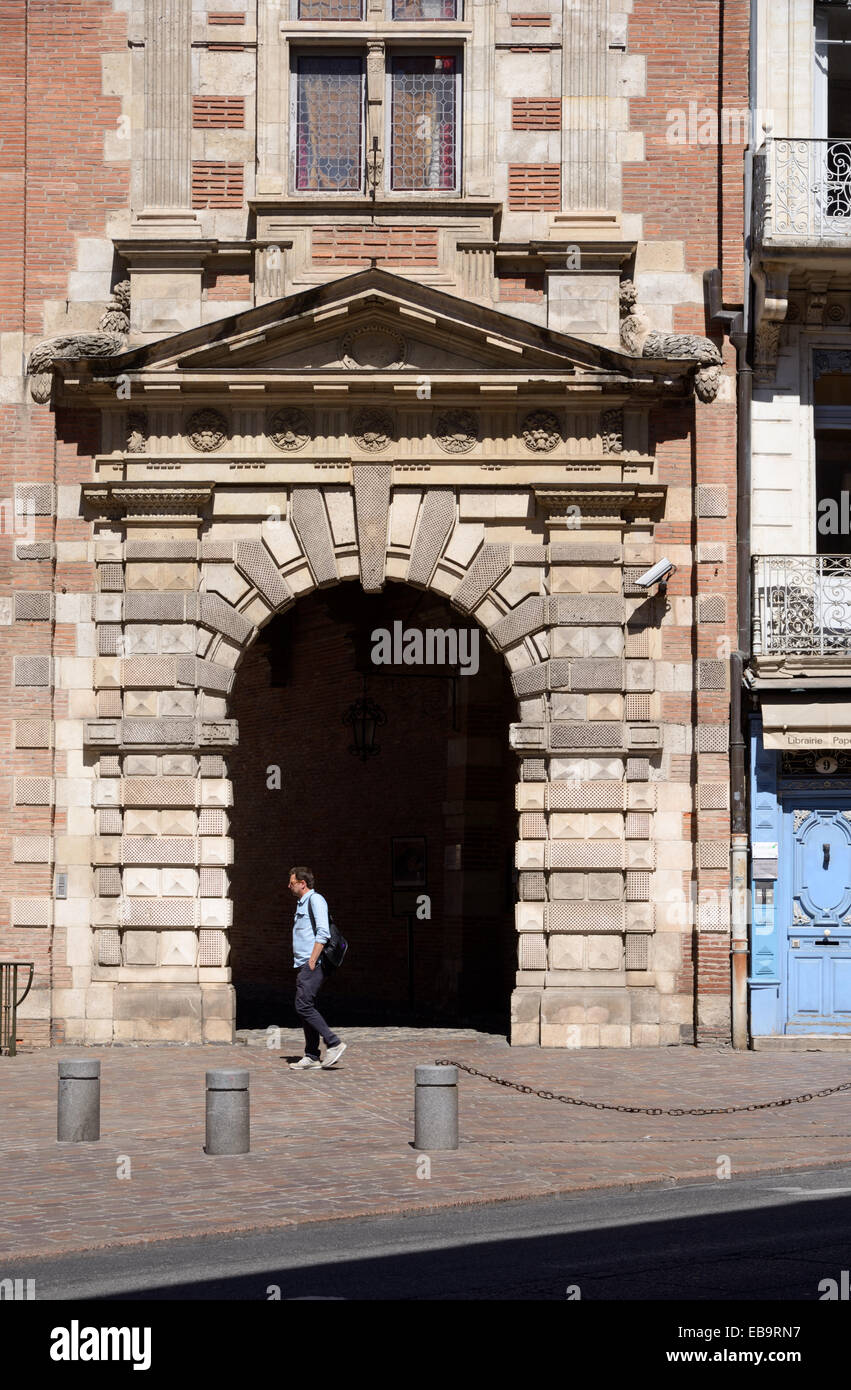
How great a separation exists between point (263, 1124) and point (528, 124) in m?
11.2

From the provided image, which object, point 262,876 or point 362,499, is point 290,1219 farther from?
point 262,876

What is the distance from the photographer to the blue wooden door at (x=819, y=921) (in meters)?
20.0

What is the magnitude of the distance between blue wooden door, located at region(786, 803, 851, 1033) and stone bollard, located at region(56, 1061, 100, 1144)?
8958 mm

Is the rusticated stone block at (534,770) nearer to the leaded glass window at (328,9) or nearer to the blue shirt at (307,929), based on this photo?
the blue shirt at (307,929)

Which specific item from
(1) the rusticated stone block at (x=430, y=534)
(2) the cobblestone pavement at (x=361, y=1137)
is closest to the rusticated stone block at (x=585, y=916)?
(2) the cobblestone pavement at (x=361, y=1137)

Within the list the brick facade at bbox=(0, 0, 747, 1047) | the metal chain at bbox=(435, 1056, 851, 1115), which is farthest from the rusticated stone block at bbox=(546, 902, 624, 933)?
the metal chain at bbox=(435, 1056, 851, 1115)

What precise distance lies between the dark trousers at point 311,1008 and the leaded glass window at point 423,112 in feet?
27.8

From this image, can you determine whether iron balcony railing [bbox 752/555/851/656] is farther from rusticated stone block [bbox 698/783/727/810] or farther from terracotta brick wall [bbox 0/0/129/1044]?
terracotta brick wall [bbox 0/0/129/1044]

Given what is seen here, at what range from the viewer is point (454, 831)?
25078 mm

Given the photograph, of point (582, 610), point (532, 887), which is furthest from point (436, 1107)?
point (582, 610)

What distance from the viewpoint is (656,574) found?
1983 centimetres

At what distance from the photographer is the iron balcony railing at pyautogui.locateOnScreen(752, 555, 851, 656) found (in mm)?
20062

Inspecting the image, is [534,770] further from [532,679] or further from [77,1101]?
[77,1101]

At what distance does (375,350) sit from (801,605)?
507cm
